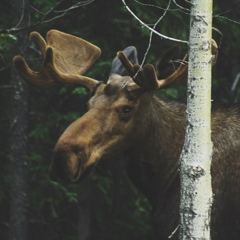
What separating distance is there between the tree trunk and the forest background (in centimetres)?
16

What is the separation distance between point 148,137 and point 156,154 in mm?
190

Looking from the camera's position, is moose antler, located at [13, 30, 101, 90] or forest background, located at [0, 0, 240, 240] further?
forest background, located at [0, 0, 240, 240]

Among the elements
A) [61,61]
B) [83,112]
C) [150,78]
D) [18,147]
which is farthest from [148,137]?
[83,112]

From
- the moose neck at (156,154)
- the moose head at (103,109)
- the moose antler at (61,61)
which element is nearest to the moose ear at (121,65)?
the moose head at (103,109)

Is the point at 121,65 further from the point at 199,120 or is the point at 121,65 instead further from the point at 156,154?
the point at 199,120

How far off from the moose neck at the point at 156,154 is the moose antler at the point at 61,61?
0.70 meters

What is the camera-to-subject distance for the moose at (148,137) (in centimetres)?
754

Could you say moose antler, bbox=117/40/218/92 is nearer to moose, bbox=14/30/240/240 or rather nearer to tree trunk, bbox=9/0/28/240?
moose, bbox=14/30/240/240

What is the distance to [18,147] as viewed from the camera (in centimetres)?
1109

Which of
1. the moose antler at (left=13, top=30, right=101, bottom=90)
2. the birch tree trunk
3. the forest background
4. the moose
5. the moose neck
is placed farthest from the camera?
the forest background

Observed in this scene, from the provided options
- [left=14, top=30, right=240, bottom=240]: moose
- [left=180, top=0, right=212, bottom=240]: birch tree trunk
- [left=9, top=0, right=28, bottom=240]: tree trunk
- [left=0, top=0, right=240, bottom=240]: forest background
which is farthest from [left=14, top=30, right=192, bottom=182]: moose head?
[left=0, top=0, right=240, bottom=240]: forest background

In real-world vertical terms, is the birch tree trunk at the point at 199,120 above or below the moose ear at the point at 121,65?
below

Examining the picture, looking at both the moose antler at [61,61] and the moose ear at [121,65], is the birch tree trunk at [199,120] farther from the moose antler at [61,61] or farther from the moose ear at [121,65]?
the moose ear at [121,65]

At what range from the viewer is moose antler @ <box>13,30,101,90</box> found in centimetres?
829
